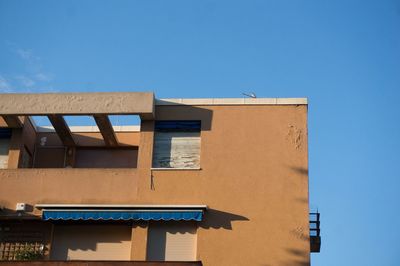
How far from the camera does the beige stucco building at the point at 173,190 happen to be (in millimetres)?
28734

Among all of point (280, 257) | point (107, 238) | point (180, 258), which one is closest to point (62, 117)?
point (107, 238)

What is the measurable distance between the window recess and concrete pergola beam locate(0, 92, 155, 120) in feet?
2.56

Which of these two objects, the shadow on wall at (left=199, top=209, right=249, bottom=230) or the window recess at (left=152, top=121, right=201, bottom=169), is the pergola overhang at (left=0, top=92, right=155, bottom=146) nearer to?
the window recess at (left=152, top=121, right=201, bottom=169)

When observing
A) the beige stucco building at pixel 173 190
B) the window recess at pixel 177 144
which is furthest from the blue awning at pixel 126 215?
the window recess at pixel 177 144

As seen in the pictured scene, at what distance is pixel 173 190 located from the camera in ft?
96.9

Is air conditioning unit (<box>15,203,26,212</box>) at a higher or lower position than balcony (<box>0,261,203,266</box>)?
higher

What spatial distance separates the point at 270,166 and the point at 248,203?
160cm

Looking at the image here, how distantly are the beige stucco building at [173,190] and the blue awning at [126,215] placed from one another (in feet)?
0.11

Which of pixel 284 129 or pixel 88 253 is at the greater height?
pixel 284 129

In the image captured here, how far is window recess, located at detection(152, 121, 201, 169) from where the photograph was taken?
99.1 feet

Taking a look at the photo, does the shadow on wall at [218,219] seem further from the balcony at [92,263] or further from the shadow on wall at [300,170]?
the balcony at [92,263]

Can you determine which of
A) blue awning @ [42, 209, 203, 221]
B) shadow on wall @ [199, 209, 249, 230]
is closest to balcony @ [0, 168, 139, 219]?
blue awning @ [42, 209, 203, 221]

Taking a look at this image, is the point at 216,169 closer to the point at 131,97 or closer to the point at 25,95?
the point at 131,97

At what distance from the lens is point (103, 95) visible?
30375 mm
